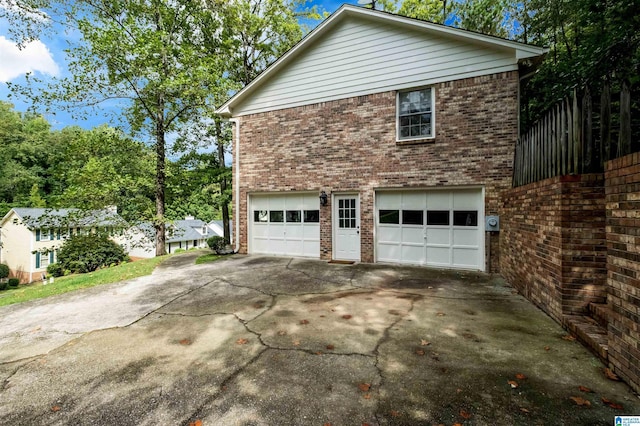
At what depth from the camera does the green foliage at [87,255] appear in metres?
14.1

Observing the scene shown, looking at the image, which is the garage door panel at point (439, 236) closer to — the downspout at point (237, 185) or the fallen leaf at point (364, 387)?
the fallen leaf at point (364, 387)

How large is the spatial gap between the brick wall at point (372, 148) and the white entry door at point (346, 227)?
0.22m

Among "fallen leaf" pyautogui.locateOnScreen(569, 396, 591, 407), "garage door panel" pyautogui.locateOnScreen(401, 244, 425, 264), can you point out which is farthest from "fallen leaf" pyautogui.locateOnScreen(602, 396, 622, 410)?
"garage door panel" pyautogui.locateOnScreen(401, 244, 425, 264)

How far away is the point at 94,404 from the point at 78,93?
14.2 m

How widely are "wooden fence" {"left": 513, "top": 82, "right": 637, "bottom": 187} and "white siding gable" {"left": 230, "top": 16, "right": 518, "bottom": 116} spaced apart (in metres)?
3.47

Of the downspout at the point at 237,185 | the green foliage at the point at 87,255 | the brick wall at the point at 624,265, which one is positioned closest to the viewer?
the brick wall at the point at 624,265

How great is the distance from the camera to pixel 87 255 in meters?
14.7

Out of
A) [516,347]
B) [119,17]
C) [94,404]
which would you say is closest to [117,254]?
[119,17]

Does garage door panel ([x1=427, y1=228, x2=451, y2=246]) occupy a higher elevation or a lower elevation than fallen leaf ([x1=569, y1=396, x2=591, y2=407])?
higher

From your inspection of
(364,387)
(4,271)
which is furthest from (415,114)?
(4,271)

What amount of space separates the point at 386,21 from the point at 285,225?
6.90 meters

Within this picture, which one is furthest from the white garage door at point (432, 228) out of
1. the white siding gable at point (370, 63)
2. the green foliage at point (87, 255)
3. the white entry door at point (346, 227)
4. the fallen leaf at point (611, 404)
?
the green foliage at point (87, 255)

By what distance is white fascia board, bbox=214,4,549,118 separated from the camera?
665 centimetres

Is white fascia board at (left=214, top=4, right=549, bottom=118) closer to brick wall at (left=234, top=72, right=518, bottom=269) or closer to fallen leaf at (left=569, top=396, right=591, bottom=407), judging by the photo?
brick wall at (left=234, top=72, right=518, bottom=269)
